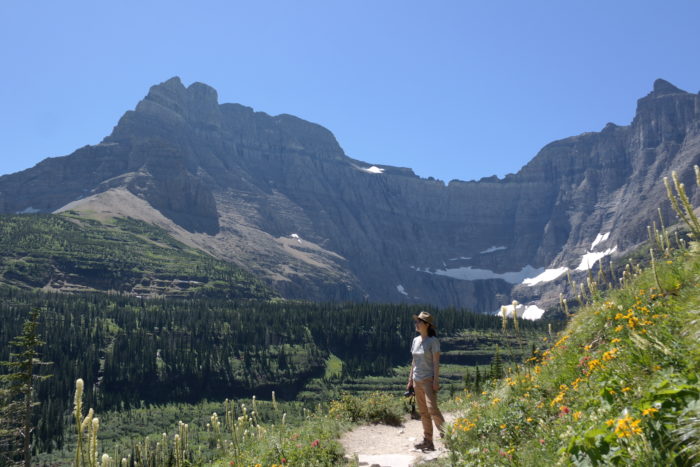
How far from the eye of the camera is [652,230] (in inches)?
570

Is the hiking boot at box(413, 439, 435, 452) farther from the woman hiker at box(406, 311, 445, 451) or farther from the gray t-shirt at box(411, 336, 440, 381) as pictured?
the gray t-shirt at box(411, 336, 440, 381)

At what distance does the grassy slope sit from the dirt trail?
135 cm

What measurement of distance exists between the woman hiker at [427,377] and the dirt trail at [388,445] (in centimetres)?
58

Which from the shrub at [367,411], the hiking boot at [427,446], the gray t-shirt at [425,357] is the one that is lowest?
the shrub at [367,411]

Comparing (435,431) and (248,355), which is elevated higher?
(435,431)

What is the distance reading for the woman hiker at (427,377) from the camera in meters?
11.9

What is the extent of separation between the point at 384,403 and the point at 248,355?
147 metres

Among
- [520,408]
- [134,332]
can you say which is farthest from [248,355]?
[520,408]

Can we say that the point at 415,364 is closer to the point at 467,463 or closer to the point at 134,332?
the point at 467,463

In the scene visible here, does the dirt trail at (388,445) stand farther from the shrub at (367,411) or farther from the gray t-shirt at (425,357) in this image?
the gray t-shirt at (425,357)

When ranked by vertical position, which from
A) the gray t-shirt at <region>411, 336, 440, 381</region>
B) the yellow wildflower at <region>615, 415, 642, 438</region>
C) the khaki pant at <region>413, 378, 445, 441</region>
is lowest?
the khaki pant at <region>413, 378, 445, 441</region>

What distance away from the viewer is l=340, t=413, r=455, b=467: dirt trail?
11258mm

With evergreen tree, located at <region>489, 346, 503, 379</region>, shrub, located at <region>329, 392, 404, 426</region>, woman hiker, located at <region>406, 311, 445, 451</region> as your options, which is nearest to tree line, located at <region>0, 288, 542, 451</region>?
shrub, located at <region>329, 392, 404, 426</region>

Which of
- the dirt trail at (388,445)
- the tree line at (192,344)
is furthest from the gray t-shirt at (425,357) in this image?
the tree line at (192,344)
